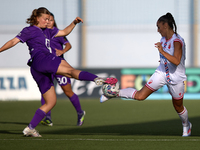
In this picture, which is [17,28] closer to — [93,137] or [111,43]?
[111,43]

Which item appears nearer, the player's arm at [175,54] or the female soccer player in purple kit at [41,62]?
the player's arm at [175,54]

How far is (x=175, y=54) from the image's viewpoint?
15.7 feet

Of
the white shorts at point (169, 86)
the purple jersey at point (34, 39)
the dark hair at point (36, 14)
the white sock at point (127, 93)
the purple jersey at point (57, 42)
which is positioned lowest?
the white sock at point (127, 93)

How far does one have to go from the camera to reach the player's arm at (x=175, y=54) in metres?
4.68

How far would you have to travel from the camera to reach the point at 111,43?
1603cm

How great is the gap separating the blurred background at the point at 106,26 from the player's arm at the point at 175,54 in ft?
33.7

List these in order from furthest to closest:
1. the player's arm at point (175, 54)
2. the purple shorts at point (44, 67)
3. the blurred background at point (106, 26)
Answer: the blurred background at point (106, 26) → the purple shorts at point (44, 67) → the player's arm at point (175, 54)

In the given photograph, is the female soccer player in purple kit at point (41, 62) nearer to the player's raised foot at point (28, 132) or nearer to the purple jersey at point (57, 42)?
the player's raised foot at point (28, 132)

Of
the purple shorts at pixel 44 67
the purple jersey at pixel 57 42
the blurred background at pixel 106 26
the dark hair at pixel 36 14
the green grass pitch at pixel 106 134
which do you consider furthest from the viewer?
the blurred background at pixel 106 26

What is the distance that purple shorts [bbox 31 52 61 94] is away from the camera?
4.84 metres

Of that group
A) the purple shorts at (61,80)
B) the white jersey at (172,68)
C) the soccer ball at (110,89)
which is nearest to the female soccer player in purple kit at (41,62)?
the soccer ball at (110,89)

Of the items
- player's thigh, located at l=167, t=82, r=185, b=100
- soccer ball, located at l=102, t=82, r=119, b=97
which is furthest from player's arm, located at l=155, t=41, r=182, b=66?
soccer ball, located at l=102, t=82, r=119, b=97

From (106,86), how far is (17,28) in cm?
1107

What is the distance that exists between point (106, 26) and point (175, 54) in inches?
427
